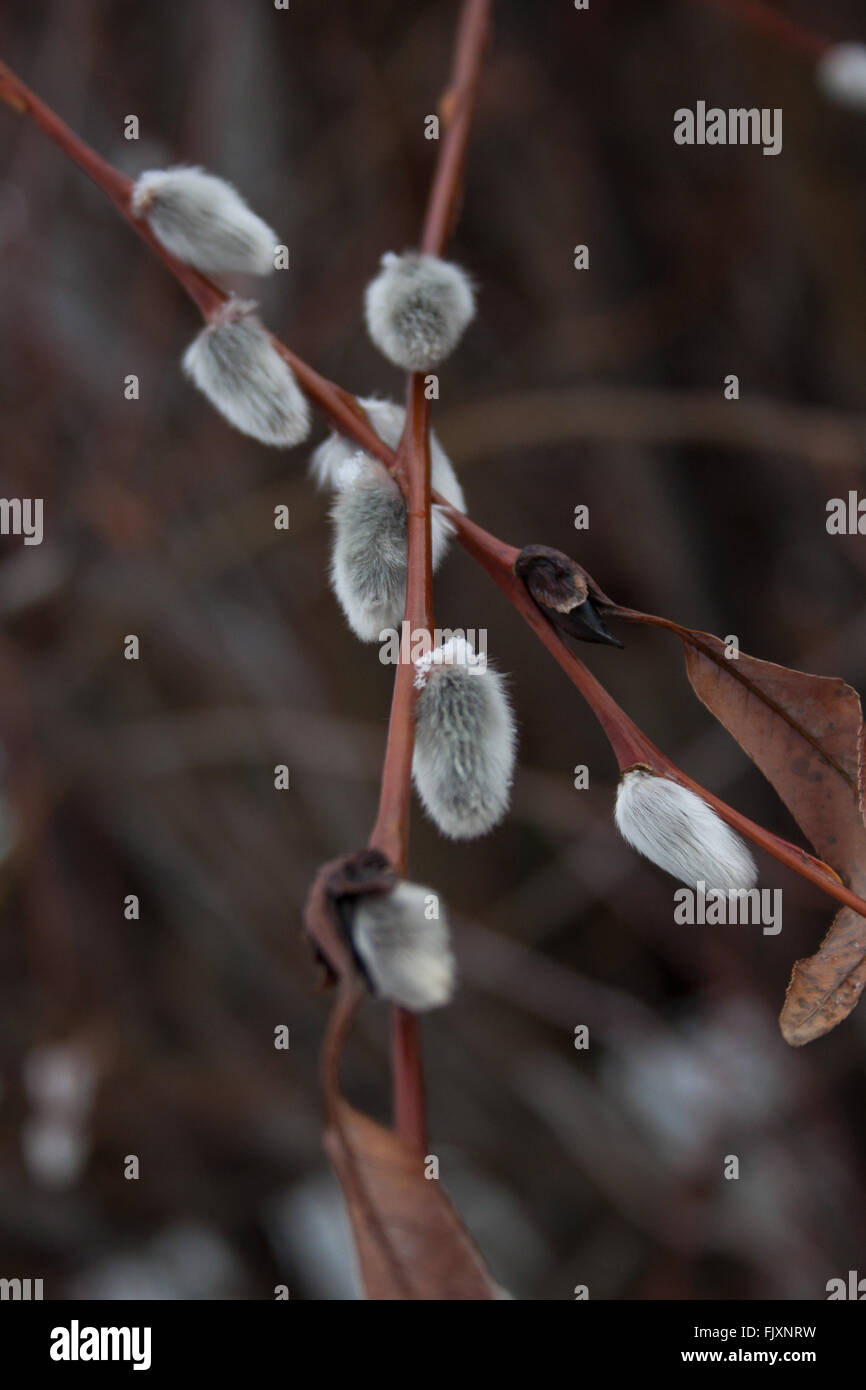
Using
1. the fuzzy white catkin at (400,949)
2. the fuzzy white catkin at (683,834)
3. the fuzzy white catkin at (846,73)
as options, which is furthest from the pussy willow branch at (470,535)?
the fuzzy white catkin at (846,73)

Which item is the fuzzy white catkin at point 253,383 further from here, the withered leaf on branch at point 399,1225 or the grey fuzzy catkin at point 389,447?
the withered leaf on branch at point 399,1225

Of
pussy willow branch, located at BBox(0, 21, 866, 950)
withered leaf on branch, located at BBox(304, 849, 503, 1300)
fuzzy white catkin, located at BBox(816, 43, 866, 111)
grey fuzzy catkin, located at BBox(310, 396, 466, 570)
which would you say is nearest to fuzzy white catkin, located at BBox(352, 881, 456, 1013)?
withered leaf on branch, located at BBox(304, 849, 503, 1300)

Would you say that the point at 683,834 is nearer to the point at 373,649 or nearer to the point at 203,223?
the point at 203,223

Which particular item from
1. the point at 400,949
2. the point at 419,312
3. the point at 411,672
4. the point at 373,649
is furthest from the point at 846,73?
the point at 373,649

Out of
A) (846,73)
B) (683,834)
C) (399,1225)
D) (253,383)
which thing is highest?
(846,73)

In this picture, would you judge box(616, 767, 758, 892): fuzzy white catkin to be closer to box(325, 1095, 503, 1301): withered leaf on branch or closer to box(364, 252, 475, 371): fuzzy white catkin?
box(325, 1095, 503, 1301): withered leaf on branch

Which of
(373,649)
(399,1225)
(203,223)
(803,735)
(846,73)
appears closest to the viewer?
(399,1225)

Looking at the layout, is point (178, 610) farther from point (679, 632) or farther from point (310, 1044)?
point (679, 632)
